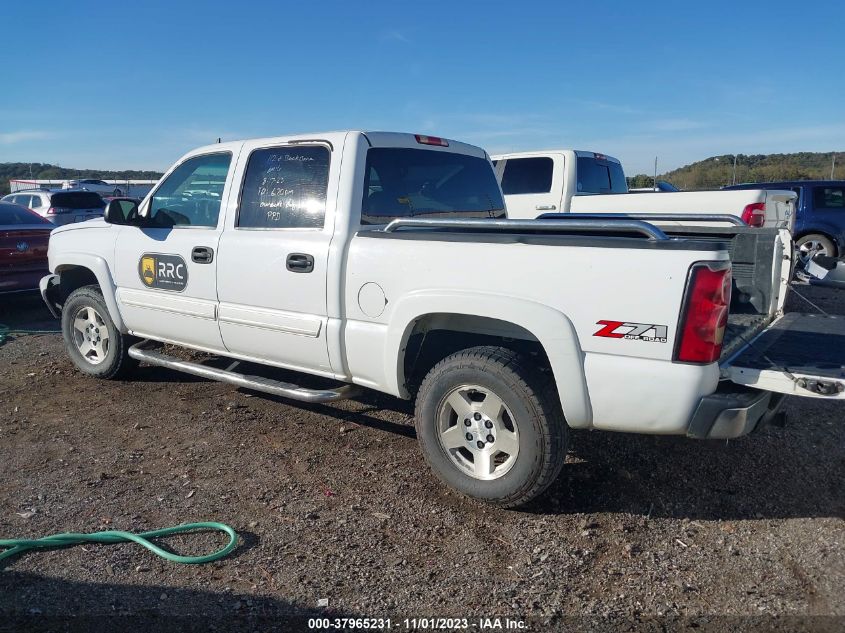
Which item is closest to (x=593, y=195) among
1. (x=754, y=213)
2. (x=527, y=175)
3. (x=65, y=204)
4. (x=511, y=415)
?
(x=527, y=175)

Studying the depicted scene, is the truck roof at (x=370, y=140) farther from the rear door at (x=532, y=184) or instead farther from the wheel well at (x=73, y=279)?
the rear door at (x=532, y=184)

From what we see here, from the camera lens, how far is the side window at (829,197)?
13211 mm

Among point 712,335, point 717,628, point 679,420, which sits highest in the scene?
point 712,335

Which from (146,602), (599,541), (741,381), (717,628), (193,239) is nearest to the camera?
(717,628)

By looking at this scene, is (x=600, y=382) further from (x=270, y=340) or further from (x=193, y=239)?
(x=193, y=239)

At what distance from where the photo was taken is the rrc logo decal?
499 centimetres

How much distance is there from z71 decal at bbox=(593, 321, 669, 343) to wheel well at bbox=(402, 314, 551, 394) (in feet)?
1.62

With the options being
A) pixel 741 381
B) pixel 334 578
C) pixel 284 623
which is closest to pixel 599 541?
pixel 741 381

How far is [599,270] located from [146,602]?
2.44 metres

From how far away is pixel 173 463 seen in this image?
14.4 feet

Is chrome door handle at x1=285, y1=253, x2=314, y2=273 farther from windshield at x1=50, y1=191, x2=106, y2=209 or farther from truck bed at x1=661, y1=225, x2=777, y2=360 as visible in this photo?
windshield at x1=50, y1=191, x2=106, y2=209

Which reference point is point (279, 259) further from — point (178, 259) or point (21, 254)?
point (21, 254)

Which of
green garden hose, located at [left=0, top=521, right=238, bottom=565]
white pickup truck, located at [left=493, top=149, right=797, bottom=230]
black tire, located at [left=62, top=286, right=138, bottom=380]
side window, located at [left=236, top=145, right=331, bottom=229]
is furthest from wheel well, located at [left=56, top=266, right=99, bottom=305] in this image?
white pickup truck, located at [left=493, top=149, right=797, bottom=230]

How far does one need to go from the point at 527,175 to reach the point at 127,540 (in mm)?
8306
